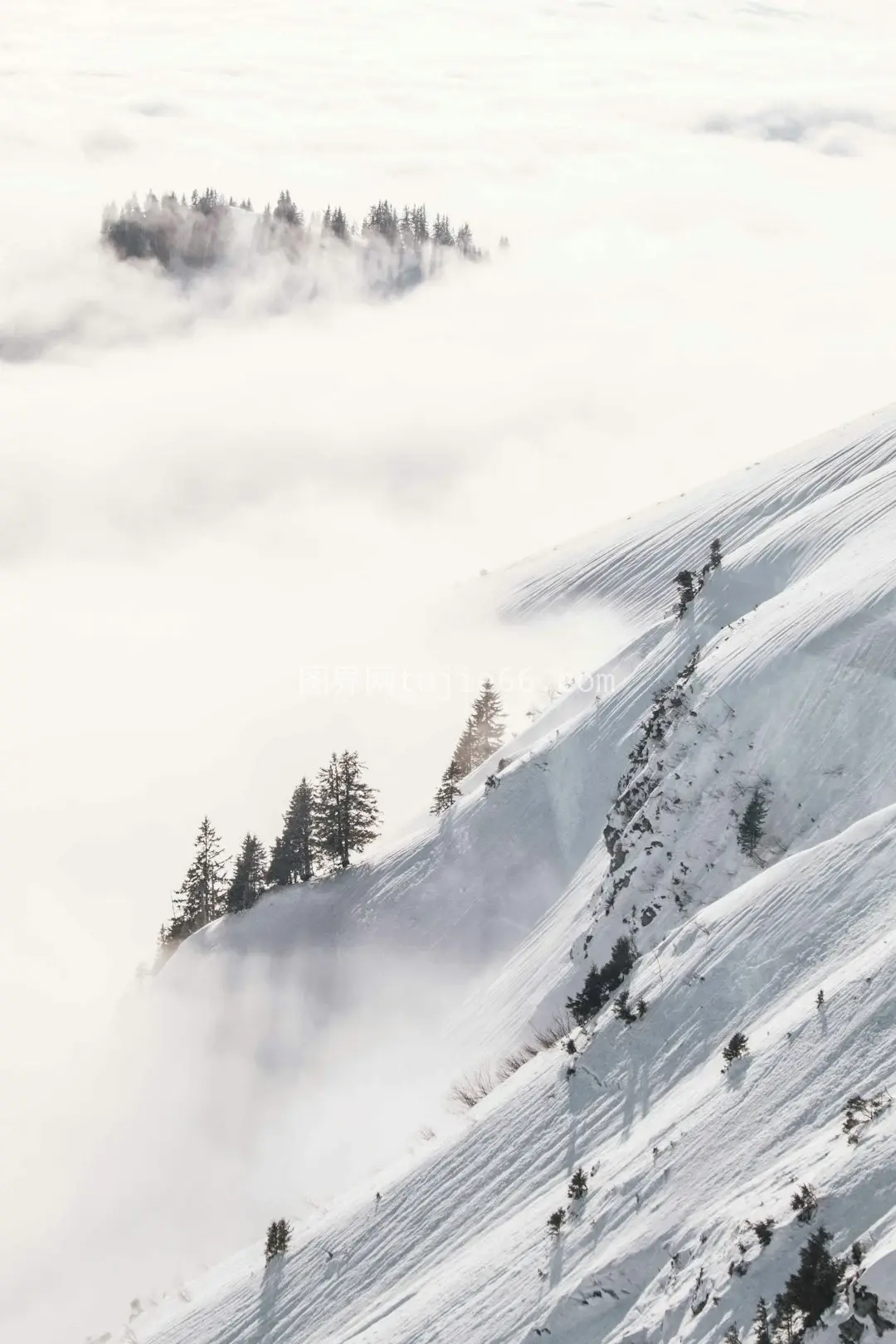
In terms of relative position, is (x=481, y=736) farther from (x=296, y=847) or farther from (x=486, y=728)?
(x=296, y=847)

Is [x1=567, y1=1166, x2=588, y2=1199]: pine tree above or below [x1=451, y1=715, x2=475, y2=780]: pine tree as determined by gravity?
below

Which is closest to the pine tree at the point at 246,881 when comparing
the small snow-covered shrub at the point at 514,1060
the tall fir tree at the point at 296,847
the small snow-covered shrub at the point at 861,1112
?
the tall fir tree at the point at 296,847

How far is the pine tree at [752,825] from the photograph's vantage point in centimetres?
3975

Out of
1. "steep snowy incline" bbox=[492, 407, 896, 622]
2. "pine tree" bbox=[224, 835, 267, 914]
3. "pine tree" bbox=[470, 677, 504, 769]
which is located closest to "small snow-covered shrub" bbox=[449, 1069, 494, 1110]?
"pine tree" bbox=[224, 835, 267, 914]

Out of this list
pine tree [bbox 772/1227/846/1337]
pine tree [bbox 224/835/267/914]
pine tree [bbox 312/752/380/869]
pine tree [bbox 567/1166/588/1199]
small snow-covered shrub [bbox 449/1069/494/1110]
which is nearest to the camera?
pine tree [bbox 772/1227/846/1337]

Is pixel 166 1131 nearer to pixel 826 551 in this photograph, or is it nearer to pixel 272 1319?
pixel 272 1319

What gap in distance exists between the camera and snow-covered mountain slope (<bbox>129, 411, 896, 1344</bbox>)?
24.3 metres

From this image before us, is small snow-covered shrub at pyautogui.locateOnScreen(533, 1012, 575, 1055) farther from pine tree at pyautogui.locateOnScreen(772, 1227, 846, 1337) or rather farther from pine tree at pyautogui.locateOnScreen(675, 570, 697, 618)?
pine tree at pyautogui.locateOnScreen(675, 570, 697, 618)

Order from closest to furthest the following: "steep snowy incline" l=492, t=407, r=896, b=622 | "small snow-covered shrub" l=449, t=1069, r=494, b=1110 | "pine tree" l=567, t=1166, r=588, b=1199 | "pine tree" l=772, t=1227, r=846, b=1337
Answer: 1. "pine tree" l=772, t=1227, r=846, b=1337
2. "pine tree" l=567, t=1166, r=588, b=1199
3. "small snow-covered shrub" l=449, t=1069, r=494, b=1110
4. "steep snowy incline" l=492, t=407, r=896, b=622

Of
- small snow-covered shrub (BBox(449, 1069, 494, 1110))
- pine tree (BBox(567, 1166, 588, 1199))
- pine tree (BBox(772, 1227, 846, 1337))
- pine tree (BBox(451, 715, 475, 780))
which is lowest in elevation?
small snow-covered shrub (BBox(449, 1069, 494, 1110))

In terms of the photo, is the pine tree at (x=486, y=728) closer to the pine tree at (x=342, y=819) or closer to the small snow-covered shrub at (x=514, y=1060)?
the pine tree at (x=342, y=819)

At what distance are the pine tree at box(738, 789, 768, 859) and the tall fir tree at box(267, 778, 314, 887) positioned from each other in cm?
2692

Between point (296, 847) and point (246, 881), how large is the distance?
3306mm

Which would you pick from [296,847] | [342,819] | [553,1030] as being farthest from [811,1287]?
[296,847]
